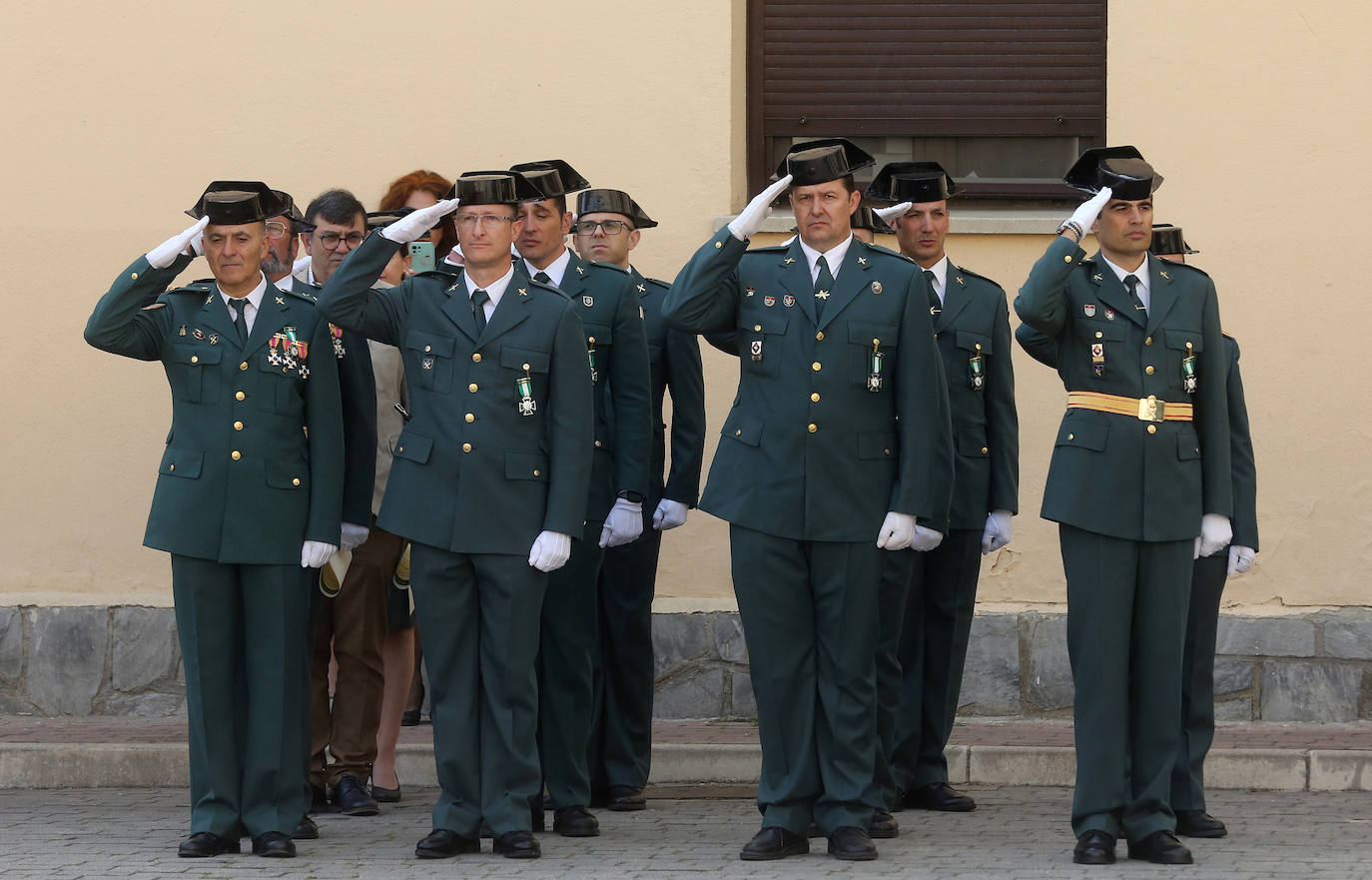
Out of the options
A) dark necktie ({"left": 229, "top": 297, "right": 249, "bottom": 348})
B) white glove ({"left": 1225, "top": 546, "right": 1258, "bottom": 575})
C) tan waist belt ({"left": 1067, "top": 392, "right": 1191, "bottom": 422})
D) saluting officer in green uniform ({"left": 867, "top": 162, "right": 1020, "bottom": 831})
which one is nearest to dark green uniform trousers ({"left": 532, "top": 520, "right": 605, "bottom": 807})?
saluting officer in green uniform ({"left": 867, "top": 162, "right": 1020, "bottom": 831})

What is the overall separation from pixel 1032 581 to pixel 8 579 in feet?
14.9

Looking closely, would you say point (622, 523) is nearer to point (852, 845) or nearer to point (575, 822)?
point (575, 822)

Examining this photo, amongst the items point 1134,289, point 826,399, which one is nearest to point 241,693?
point 826,399

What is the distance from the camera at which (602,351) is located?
659cm

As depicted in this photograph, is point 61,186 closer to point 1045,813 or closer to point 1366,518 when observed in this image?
point 1045,813

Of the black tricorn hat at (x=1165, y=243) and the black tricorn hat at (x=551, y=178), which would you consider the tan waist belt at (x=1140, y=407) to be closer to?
the black tricorn hat at (x=1165, y=243)

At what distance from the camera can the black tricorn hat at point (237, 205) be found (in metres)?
6.00

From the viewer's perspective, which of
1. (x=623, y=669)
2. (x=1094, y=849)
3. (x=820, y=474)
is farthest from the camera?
(x=623, y=669)

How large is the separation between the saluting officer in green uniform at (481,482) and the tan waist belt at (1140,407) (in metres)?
1.57

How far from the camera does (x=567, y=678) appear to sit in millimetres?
6395

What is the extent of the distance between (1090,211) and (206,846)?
3306 mm

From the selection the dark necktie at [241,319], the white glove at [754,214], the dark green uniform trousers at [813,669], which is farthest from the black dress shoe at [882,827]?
the dark necktie at [241,319]

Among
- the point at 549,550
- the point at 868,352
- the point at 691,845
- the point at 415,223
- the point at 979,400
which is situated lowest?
the point at 691,845

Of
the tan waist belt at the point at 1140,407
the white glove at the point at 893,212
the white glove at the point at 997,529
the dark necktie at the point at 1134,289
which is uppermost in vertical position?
the white glove at the point at 893,212
